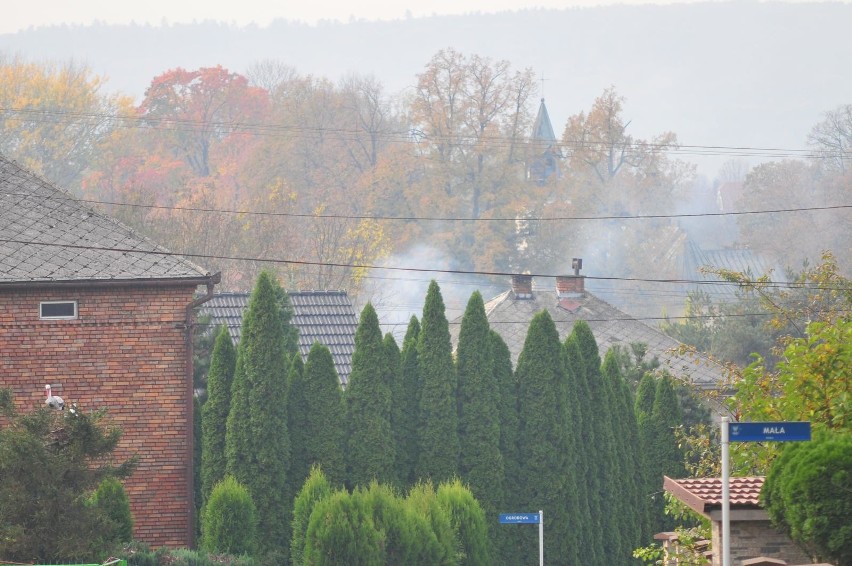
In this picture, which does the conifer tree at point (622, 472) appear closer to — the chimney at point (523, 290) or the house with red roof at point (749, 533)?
the house with red roof at point (749, 533)

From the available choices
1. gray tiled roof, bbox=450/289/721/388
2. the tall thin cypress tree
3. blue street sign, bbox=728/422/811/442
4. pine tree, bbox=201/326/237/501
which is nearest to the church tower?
gray tiled roof, bbox=450/289/721/388

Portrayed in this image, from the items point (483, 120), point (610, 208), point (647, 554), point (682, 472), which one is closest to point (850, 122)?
point (610, 208)

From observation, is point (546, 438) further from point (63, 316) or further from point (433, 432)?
point (63, 316)

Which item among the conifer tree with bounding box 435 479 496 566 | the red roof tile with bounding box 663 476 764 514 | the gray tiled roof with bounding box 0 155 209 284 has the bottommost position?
the conifer tree with bounding box 435 479 496 566

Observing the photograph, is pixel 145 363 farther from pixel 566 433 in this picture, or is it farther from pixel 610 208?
pixel 610 208

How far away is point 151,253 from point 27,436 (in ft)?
20.1

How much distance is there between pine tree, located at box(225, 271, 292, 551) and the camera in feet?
81.8

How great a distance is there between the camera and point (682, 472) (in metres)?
29.1

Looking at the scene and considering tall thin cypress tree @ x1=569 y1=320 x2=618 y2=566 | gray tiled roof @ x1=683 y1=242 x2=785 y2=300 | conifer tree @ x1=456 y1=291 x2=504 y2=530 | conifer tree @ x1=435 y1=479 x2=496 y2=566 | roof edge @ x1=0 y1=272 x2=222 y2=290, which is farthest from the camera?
gray tiled roof @ x1=683 y1=242 x2=785 y2=300

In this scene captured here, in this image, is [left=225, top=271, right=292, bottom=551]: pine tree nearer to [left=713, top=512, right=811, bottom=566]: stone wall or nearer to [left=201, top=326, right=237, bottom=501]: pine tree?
[left=201, top=326, right=237, bottom=501]: pine tree

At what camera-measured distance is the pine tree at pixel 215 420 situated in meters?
25.2

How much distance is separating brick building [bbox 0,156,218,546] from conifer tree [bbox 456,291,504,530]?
14.2 ft

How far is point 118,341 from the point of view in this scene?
2509cm

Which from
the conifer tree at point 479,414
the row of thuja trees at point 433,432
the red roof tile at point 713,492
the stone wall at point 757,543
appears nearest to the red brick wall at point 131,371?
the row of thuja trees at point 433,432
